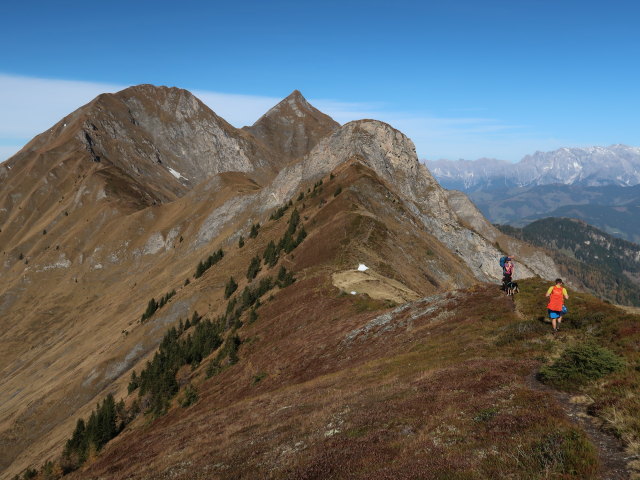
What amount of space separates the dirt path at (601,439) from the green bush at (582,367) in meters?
0.69

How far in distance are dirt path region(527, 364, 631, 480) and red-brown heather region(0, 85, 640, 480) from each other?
7 cm

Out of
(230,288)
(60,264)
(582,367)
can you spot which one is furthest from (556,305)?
(60,264)

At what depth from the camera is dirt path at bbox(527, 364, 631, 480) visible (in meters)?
9.92

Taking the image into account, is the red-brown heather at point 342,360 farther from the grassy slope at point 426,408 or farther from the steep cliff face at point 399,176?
the steep cliff face at point 399,176

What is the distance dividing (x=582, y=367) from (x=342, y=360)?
21.5 m

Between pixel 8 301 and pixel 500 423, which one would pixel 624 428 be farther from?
pixel 8 301

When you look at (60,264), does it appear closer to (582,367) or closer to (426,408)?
(426,408)

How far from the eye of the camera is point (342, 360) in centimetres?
3538

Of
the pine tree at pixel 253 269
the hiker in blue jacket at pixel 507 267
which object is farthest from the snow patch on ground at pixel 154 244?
the hiker in blue jacket at pixel 507 267

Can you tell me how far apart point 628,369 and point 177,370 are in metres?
67.5

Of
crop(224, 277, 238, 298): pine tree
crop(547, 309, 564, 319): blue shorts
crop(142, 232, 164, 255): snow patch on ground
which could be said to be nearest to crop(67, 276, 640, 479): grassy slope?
crop(547, 309, 564, 319): blue shorts

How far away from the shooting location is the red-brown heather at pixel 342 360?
13.5 meters

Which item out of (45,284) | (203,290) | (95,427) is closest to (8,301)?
(45,284)

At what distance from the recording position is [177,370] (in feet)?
229
